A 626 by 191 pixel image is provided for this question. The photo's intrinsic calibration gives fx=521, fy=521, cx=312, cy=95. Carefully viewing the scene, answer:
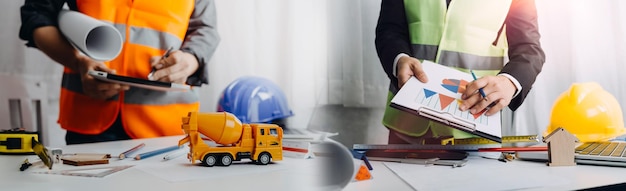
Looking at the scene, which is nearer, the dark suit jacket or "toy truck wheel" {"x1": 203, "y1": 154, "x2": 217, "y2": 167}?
"toy truck wheel" {"x1": 203, "y1": 154, "x2": 217, "y2": 167}

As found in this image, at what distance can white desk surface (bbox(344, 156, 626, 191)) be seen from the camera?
27.6 inches

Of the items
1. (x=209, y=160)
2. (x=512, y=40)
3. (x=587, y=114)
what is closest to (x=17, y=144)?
(x=209, y=160)

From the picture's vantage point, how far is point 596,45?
5.07ft

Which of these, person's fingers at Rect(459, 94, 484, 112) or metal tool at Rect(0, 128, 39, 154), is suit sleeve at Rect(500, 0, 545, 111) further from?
metal tool at Rect(0, 128, 39, 154)

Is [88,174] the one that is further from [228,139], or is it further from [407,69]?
[407,69]

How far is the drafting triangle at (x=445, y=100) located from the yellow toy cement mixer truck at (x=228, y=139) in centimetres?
37

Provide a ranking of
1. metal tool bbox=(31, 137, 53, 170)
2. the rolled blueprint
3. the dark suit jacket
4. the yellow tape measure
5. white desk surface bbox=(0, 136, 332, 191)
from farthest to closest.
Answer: the dark suit jacket
the rolled blueprint
the yellow tape measure
metal tool bbox=(31, 137, 53, 170)
white desk surface bbox=(0, 136, 332, 191)

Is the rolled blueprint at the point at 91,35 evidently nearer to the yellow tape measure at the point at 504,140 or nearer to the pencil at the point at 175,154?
the pencil at the point at 175,154

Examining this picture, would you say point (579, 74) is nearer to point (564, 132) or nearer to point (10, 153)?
point (564, 132)

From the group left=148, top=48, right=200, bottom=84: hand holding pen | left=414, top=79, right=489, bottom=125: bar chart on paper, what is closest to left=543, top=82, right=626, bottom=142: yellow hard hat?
left=414, top=79, right=489, bottom=125: bar chart on paper

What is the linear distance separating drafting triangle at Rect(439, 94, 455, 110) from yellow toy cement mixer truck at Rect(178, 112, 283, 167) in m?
0.37

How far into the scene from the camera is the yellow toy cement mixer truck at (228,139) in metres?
0.79

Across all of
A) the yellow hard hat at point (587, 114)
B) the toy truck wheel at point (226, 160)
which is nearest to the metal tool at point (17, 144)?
the toy truck wheel at point (226, 160)

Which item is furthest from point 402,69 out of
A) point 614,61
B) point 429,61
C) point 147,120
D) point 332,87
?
point 614,61
